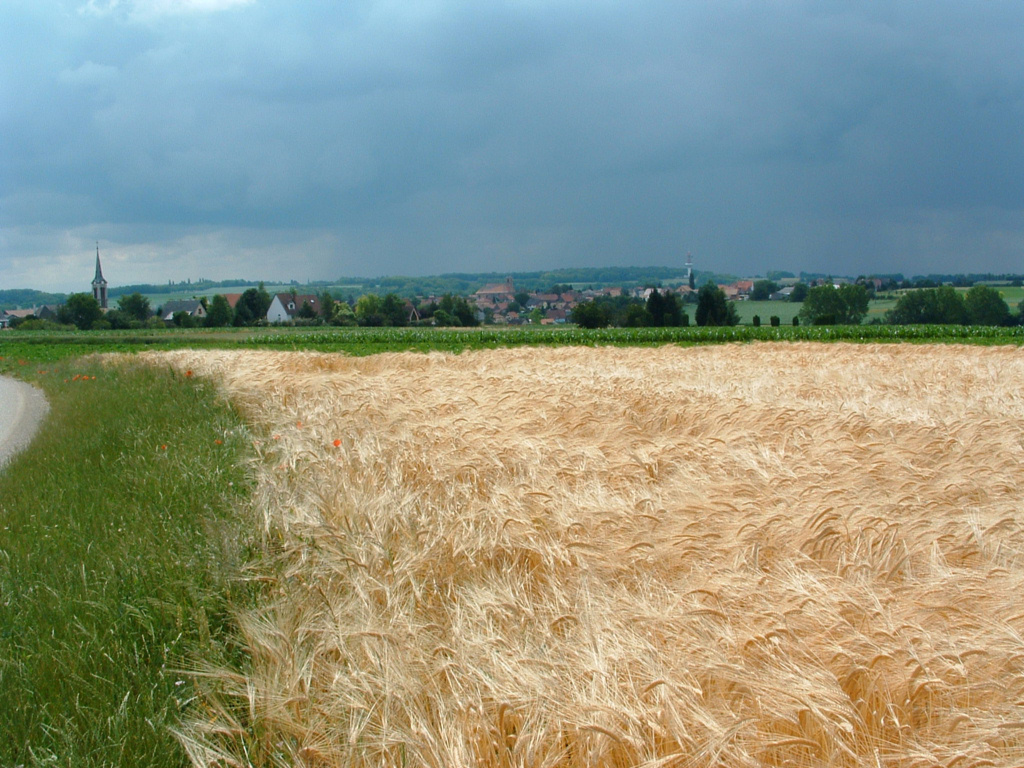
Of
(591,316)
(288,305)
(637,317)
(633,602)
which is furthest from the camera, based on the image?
(288,305)

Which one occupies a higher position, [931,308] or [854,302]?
[854,302]

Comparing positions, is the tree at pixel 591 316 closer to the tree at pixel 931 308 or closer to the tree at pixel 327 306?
the tree at pixel 931 308

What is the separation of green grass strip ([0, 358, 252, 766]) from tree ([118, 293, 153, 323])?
383ft

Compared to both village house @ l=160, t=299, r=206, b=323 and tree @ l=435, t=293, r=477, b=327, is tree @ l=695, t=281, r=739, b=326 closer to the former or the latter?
tree @ l=435, t=293, r=477, b=327

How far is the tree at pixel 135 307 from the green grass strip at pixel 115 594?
4601 inches

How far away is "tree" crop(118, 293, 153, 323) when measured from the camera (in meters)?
112

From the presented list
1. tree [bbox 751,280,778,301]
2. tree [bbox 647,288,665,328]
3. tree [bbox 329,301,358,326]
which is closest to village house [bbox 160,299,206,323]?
tree [bbox 329,301,358,326]

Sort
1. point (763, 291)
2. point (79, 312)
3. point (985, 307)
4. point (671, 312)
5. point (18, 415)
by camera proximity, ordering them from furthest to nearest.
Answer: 1. point (763, 291)
2. point (79, 312)
3. point (671, 312)
4. point (985, 307)
5. point (18, 415)

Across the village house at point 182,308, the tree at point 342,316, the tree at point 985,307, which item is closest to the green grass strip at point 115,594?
the tree at point 985,307

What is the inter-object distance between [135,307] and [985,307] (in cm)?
11296

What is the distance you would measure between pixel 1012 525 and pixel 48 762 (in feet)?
15.4

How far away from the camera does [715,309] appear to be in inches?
3155

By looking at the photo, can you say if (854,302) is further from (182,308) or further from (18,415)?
(182,308)

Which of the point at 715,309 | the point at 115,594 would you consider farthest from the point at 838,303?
the point at 115,594
